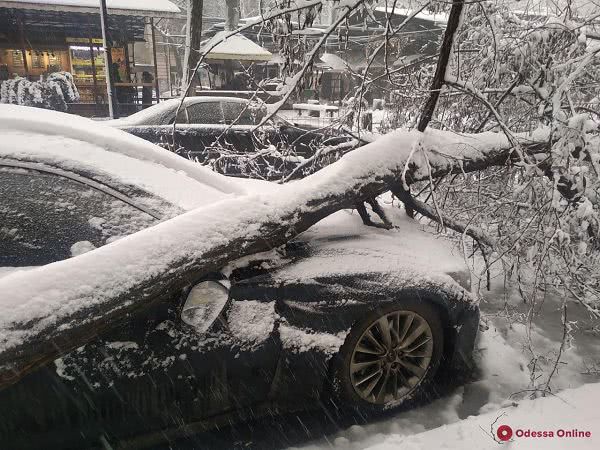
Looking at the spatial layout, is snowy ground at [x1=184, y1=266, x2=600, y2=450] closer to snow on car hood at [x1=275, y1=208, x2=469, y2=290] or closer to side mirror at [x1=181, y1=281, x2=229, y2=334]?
side mirror at [x1=181, y1=281, x2=229, y2=334]

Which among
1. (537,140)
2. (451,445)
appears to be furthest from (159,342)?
(537,140)

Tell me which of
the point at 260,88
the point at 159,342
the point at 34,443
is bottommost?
the point at 34,443

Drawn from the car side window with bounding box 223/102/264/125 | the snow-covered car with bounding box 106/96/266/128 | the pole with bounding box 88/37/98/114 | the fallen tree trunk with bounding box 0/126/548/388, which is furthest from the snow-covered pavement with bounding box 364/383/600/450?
the pole with bounding box 88/37/98/114

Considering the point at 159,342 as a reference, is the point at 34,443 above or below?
below

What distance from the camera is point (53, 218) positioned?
2287 millimetres

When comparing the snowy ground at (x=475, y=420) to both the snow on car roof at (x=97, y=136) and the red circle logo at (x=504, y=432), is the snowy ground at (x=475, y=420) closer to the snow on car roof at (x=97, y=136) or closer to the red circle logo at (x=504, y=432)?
the red circle logo at (x=504, y=432)

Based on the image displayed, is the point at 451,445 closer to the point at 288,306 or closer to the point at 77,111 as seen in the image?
the point at 288,306

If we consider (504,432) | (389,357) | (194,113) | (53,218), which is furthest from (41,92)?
(504,432)

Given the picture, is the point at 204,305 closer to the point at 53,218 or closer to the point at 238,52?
the point at 53,218

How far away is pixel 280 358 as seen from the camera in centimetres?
227

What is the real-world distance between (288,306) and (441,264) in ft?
3.50

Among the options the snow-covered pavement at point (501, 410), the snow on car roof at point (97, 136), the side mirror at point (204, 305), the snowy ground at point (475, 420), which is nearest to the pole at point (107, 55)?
the snow on car roof at point (97, 136)

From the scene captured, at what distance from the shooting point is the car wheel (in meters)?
2.46

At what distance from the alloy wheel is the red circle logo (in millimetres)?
490
